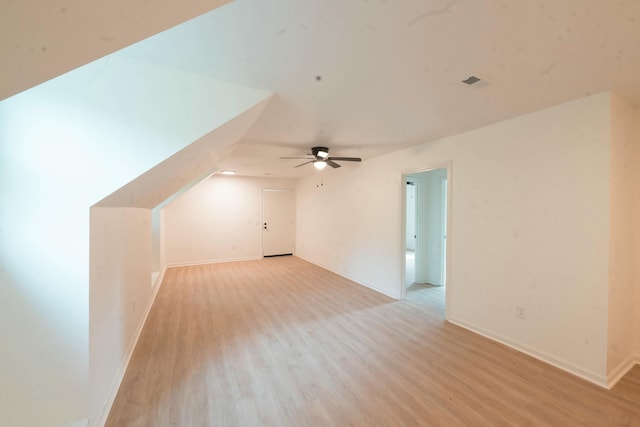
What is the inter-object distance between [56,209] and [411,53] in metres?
2.32

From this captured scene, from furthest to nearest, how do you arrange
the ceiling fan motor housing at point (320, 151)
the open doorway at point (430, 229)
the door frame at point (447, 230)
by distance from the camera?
the open doorway at point (430, 229) < the ceiling fan motor housing at point (320, 151) < the door frame at point (447, 230)

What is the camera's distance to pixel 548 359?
2.41 metres

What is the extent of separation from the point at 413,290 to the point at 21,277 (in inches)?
187

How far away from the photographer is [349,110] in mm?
2420

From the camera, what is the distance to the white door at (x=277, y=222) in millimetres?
7543

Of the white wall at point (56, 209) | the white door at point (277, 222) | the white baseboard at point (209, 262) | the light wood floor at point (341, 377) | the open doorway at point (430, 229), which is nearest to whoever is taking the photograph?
the white wall at point (56, 209)

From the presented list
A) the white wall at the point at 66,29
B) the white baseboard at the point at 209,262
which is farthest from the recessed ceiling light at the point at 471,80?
the white baseboard at the point at 209,262

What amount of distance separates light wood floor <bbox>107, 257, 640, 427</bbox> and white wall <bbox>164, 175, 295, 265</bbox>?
10.1ft

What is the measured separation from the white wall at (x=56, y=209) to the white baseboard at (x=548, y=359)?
358 centimetres

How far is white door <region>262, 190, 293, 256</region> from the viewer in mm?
7543

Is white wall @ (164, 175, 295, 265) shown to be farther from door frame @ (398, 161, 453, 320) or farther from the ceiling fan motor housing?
door frame @ (398, 161, 453, 320)

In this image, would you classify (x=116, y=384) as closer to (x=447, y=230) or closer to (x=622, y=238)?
(x=447, y=230)

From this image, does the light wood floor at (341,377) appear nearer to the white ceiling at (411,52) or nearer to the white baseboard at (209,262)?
the white ceiling at (411,52)

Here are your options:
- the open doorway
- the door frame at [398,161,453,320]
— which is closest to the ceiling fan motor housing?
the door frame at [398,161,453,320]
